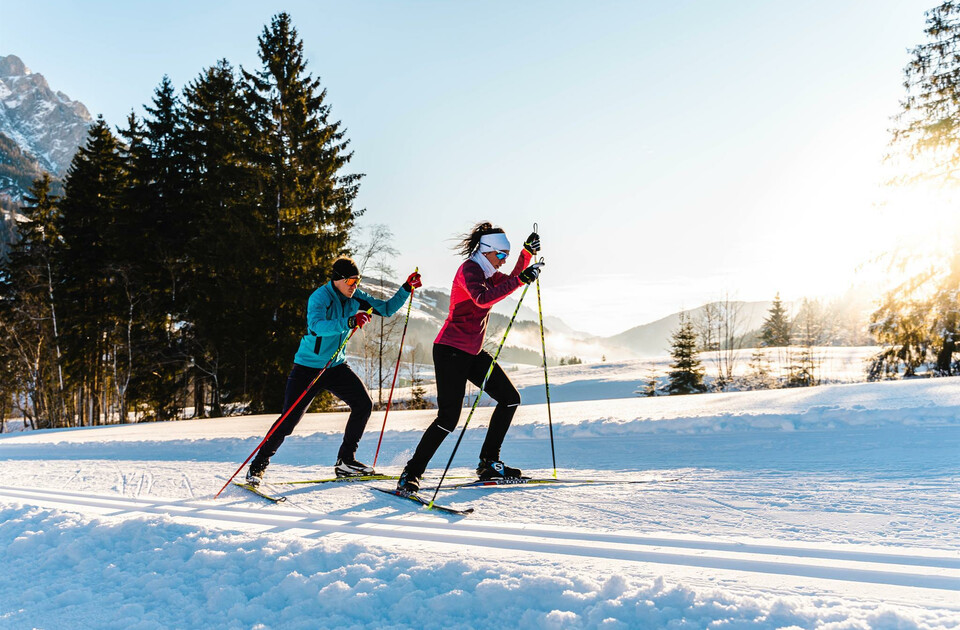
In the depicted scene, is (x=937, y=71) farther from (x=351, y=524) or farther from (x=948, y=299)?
(x=351, y=524)

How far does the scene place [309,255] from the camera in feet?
64.2

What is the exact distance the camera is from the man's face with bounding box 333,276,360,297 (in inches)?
206

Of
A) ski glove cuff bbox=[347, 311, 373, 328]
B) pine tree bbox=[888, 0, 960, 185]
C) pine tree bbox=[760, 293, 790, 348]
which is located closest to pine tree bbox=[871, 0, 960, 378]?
pine tree bbox=[888, 0, 960, 185]

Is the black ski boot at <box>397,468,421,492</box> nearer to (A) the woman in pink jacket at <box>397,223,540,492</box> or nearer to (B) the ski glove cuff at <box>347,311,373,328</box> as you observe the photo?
(A) the woman in pink jacket at <box>397,223,540,492</box>

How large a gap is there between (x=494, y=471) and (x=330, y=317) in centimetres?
Result: 215

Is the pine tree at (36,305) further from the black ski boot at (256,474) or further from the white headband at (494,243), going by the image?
the white headband at (494,243)

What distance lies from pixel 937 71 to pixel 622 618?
69.3ft

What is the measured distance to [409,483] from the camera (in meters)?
4.57

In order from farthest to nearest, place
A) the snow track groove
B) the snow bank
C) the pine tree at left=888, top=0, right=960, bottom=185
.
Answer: the pine tree at left=888, top=0, right=960, bottom=185, the snow track groove, the snow bank

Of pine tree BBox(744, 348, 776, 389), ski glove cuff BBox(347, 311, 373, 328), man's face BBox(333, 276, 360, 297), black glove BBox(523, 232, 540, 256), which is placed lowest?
pine tree BBox(744, 348, 776, 389)

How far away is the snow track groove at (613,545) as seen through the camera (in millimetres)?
2483

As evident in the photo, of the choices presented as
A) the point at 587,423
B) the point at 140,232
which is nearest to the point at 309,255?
the point at 140,232

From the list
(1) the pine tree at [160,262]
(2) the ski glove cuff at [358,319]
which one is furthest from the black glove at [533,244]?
(1) the pine tree at [160,262]

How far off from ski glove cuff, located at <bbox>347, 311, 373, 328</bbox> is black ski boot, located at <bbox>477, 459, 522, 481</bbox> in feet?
5.91
